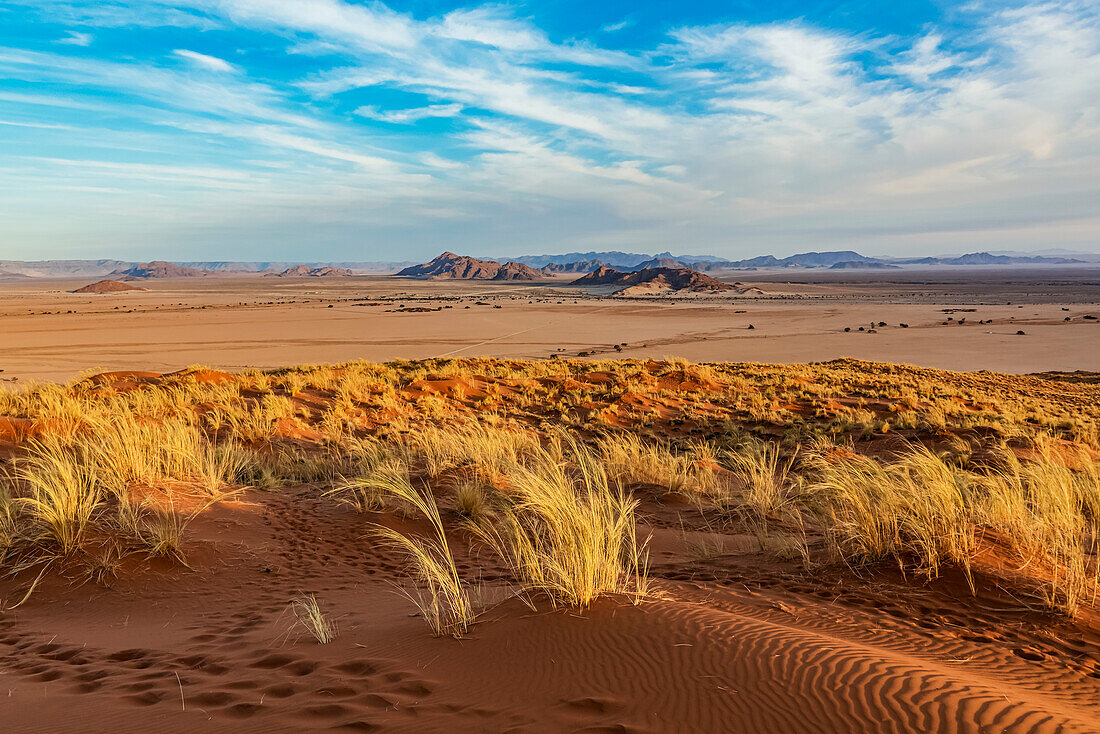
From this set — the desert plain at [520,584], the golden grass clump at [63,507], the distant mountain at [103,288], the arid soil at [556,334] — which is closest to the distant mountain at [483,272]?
the distant mountain at [103,288]

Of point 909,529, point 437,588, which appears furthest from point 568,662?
point 909,529

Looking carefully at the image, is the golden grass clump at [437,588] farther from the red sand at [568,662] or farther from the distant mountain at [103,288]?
the distant mountain at [103,288]

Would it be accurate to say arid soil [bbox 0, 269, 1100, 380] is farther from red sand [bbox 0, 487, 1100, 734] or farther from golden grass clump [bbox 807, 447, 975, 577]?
golden grass clump [bbox 807, 447, 975, 577]

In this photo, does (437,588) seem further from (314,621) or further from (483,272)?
(483,272)

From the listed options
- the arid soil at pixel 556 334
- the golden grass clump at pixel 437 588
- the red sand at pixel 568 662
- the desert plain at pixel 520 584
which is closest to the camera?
the red sand at pixel 568 662

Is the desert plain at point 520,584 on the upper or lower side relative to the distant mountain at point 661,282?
lower

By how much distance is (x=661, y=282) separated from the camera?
362 feet

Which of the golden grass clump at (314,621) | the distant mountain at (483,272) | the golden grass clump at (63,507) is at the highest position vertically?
the distant mountain at (483,272)

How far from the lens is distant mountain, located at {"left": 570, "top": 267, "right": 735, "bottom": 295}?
331ft

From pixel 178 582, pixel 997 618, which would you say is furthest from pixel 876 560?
pixel 178 582

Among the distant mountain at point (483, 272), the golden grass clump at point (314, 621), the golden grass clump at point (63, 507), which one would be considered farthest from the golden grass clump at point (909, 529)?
the distant mountain at point (483, 272)

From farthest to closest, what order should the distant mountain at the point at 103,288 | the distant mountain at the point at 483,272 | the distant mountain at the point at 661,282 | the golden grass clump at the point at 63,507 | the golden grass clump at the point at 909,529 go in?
the distant mountain at the point at 483,272
the distant mountain at the point at 103,288
the distant mountain at the point at 661,282
the golden grass clump at the point at 63,507
the golden grass clump at the point at 909,529

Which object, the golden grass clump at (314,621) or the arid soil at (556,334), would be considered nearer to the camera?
the golden grass clump at (314,621)

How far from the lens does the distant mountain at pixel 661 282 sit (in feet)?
331
